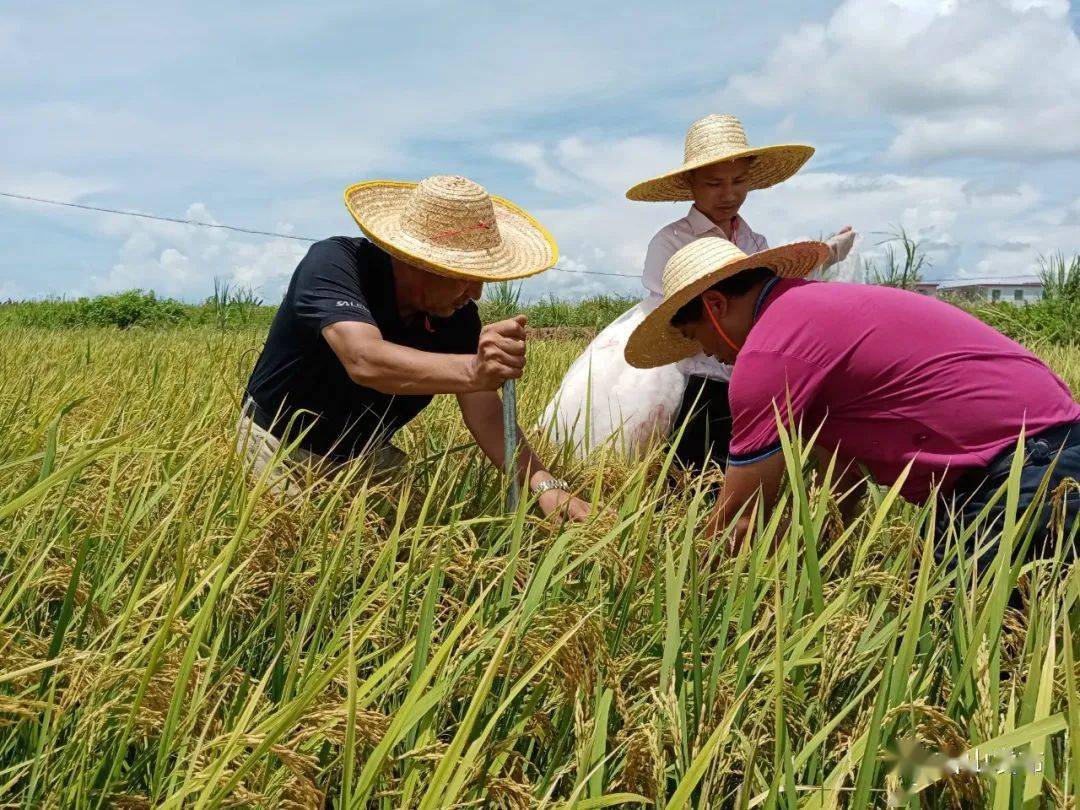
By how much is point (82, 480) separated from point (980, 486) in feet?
5.78

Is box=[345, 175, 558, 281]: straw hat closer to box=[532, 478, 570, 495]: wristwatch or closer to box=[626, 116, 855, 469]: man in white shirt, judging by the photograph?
box=[532, 478, 570, 495]: wristwatch

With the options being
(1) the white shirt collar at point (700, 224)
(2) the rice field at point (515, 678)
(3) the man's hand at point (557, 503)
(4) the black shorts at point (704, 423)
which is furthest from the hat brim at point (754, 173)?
(2) the rice field at point (515, 678)

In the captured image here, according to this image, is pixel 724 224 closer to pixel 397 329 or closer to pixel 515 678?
pixel 397 329

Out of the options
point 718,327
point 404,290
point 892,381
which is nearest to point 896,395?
point 892,381

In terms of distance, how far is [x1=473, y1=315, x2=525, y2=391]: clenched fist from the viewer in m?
1.95

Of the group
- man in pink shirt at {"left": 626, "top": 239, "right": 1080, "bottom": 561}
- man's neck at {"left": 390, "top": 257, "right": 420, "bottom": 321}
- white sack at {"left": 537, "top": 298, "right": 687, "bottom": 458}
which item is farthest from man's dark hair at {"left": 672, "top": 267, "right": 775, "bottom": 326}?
white sack at {"left": 537, "top": 298, "right": 687, "bottom": 458}

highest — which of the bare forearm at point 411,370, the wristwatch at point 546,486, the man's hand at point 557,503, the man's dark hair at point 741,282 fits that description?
the man's dark hair at point 741,282

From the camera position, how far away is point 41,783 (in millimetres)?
1255

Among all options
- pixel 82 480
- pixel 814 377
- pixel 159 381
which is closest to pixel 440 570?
pixel 814 377

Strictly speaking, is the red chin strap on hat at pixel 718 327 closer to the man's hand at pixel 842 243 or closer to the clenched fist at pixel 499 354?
the clenched fist at pixel 499 354

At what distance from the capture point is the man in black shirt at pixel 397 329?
81.9 inches

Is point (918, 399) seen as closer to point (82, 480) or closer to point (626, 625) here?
point (626, 625)

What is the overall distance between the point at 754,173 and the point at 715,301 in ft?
5.12

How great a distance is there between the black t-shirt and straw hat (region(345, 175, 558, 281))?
15 centimetres
